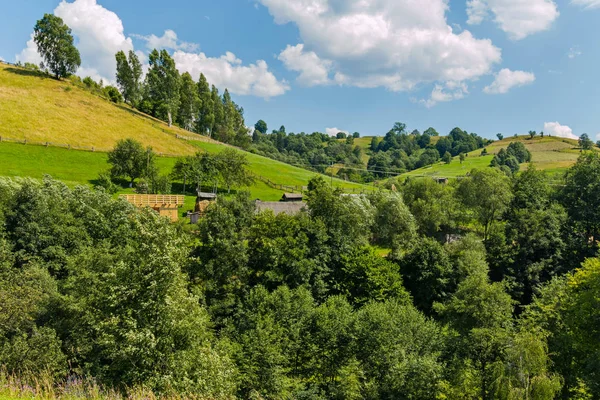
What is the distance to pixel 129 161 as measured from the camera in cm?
6588

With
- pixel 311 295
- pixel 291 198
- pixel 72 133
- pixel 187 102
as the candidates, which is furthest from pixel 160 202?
pixel 187 102

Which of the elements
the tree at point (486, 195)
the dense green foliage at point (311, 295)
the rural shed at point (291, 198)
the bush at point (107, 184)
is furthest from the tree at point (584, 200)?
the bush at point (107, 184)

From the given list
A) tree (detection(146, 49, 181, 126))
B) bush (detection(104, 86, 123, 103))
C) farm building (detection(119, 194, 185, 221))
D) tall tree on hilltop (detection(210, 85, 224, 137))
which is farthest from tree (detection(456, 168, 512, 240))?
bush (detection(104, 86, 123, 103))

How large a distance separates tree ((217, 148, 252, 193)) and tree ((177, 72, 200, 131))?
52.6 meters

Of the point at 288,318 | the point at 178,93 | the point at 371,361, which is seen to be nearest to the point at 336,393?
the point at 371,361

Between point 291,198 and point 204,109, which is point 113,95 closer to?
point 204,109

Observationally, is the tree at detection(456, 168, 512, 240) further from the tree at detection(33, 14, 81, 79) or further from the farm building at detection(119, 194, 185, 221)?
the tree at detection(33, 14, 81, 79)

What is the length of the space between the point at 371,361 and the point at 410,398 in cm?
530

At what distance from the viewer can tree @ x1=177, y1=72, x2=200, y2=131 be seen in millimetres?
120375

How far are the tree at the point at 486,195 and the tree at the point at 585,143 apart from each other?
109035mm

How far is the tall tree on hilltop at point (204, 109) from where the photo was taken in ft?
408

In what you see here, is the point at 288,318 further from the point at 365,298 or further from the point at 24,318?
the point at 24,318

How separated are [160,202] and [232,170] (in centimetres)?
2098

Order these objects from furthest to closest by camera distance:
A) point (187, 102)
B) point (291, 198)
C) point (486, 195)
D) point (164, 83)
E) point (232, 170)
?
point (187, 102) < point (164, 83) < point (232, 170) < point (291, 198) < point (486, 195)
